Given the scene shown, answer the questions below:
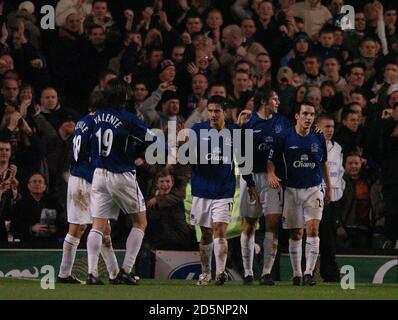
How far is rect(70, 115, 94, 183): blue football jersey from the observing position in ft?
46.0

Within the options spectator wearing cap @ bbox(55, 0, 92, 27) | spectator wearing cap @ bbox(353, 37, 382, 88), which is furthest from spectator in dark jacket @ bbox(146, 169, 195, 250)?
spectator wearing cap @ bbox(353, 37, 382, 88)

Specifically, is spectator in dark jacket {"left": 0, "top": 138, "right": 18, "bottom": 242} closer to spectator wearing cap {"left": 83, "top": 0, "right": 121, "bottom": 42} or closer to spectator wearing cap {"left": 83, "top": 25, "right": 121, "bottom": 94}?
spectator wearing cap {"left": 83, "top": 25, "right": 121, "bottom": 94}

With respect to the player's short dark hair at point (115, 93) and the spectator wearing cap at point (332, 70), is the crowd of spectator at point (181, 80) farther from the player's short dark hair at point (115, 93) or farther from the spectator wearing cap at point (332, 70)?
the player's short dark hair at point (115, 93)

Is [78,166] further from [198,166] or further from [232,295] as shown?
[232,295]

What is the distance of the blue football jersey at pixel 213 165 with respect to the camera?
14.7m

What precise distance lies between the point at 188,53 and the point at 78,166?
17.8 ft

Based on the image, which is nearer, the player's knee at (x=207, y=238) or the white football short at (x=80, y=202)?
the white football short at (x=80, y=202)

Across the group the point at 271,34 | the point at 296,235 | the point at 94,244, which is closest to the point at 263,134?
the point at 296,235

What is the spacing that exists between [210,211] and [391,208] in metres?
3.84

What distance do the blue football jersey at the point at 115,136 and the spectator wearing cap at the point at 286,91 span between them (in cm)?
478

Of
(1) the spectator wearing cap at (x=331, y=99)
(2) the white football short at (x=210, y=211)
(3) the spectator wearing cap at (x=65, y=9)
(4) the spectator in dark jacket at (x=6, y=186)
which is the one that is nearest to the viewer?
(2) the white football short at (x=210, y=211)

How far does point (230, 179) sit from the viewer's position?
14.8 metres

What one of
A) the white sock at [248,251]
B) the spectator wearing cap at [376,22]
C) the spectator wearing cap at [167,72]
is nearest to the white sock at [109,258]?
the white sock at [248,251]

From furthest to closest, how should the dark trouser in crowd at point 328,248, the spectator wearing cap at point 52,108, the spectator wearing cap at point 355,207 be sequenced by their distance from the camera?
the spectator wearing cap at point 52,108
the spectator wearing cap at point 355,207
the dark trouser in crowd at point 328,248
